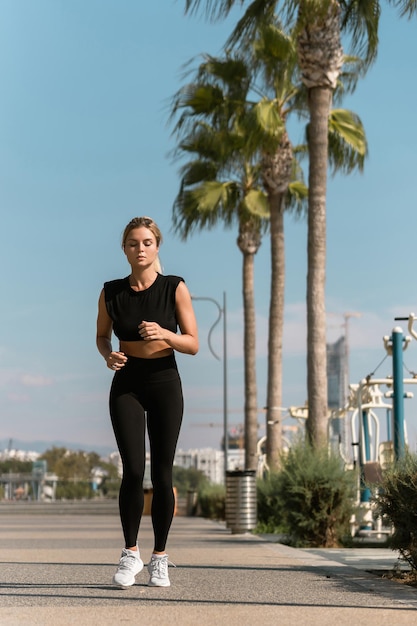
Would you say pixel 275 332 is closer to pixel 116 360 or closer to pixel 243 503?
pixel 243 503

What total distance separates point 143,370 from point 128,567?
111cm

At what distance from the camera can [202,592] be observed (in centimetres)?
729

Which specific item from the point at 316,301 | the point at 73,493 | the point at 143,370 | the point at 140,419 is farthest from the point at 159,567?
the point at 73,493

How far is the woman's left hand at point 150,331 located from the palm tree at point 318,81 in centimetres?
1083

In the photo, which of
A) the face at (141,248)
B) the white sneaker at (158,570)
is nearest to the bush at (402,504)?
the white sneaker at (158,570)

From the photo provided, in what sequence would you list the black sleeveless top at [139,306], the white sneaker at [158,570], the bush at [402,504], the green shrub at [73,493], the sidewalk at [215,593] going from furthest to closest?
1. the green shrub at [73,493]
2. the bush at [402,504]
3. the white sneaker at [158,570]
4. the black sleeveless top at [139,306]
5. the sidewalk at [215,593]

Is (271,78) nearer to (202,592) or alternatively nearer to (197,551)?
(197,551)

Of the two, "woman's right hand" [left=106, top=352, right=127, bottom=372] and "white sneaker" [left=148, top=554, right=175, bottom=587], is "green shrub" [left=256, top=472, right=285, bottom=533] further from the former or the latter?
"woman's right hand" [left=106, top=352, right=127, bottom=372]

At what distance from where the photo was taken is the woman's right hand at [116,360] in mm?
6871

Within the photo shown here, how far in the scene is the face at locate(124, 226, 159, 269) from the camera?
279 inches

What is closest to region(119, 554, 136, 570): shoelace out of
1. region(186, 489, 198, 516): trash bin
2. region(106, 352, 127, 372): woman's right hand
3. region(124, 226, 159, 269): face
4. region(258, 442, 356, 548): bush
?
region(106, 352, 127, 372): woman's right hand

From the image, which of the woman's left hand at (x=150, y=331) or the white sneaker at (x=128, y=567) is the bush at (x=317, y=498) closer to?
the white sneaker at (x=128, y=567)

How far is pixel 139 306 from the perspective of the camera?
705 centimetres

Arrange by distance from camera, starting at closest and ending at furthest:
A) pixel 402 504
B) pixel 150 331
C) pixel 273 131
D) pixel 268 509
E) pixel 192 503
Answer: pixel 150 331
pixel 402 504
pixel 268 509
pixel 273 131
pixel 192 503
